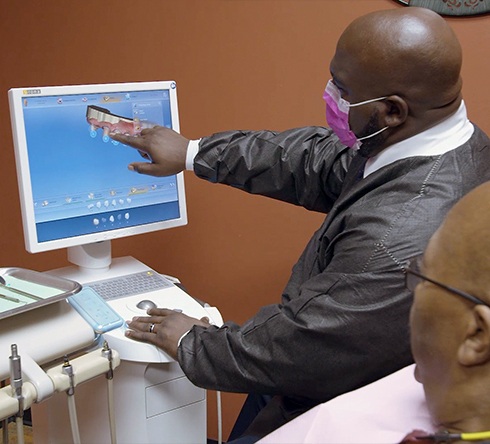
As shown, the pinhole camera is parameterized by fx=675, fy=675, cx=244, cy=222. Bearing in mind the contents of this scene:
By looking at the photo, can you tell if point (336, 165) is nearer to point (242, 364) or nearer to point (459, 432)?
point (242, 364)

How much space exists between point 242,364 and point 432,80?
2.24ft

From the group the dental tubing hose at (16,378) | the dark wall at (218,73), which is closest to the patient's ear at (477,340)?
the dental tubing hose at (16,378)

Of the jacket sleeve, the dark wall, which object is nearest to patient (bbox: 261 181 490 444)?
the jacket sleeve

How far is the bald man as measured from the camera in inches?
49.9

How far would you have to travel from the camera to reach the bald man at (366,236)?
4.16 ft

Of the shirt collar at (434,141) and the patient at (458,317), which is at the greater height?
the shirt collar at (434,141)

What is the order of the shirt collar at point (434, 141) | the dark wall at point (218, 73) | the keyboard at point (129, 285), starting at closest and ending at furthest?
the shirt collar at point (434, 141), the keyboard at point (129, 285), the dark wall at point (218, 73)

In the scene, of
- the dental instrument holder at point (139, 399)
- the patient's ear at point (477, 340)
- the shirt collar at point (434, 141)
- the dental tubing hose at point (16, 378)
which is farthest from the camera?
the dental instrument holder at point (139, 399)

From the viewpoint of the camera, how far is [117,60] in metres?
2.26

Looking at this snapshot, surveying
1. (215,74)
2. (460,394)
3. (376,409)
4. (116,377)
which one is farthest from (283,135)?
(460,394)

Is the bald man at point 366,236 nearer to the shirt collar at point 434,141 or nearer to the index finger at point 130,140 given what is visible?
the shirt collar at point 434,141

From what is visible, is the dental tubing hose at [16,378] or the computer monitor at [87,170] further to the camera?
the computer monitor at [87,170]

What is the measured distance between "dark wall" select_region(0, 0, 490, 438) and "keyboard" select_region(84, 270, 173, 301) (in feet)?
1.51

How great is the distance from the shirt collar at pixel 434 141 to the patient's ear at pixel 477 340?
0.63m
